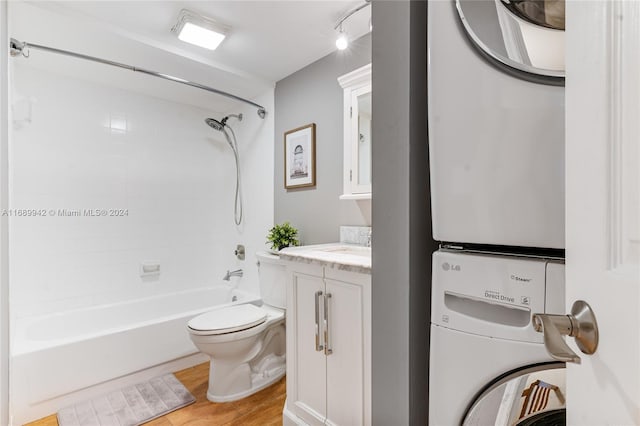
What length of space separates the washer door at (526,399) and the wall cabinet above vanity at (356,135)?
4.45 ft

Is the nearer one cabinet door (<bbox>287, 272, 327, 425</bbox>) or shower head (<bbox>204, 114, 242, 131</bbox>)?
cabinet door (<bbox>287, 272, 327, 425</bbox>)

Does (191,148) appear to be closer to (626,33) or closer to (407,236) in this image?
(407,236)

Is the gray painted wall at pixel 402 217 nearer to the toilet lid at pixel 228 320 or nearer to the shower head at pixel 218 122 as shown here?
the toilet lid at pixel 228 320

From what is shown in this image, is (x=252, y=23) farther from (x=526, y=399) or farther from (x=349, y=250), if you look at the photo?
(x=526, y=399)

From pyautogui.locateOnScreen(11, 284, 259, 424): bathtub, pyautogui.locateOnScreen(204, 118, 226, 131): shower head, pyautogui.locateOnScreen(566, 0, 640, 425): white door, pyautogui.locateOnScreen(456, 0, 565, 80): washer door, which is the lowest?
pyautogui.locateOnScreen(11, 284, 259, 424): bathtub

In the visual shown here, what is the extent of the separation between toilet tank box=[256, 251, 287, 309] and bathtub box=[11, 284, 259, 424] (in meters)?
0.36

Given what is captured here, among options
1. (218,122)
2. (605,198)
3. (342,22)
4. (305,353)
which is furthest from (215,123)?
(605,198)

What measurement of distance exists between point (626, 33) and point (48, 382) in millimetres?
2687

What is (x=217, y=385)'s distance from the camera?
196 cm

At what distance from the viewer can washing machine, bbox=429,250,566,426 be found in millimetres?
631

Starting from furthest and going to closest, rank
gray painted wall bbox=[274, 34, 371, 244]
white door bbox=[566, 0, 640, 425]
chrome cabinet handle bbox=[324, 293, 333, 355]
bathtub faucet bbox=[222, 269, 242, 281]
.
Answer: bathtub faucet bbox=[222, 269, 242, 281], gray painted wall bbox=[274, 34, 371, 244], chrome cabinet handle bbox=[324, 293, 333, 355], white door bbox=[566, 0, 640, 425]

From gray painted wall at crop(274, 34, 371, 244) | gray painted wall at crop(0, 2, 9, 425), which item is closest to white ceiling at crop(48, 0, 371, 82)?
gray painted wall at crop(274, 34, 371, 244)

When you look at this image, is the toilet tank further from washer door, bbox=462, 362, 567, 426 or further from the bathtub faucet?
washer door, bbox=462, 362, 567, 426

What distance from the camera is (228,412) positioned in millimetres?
1830
